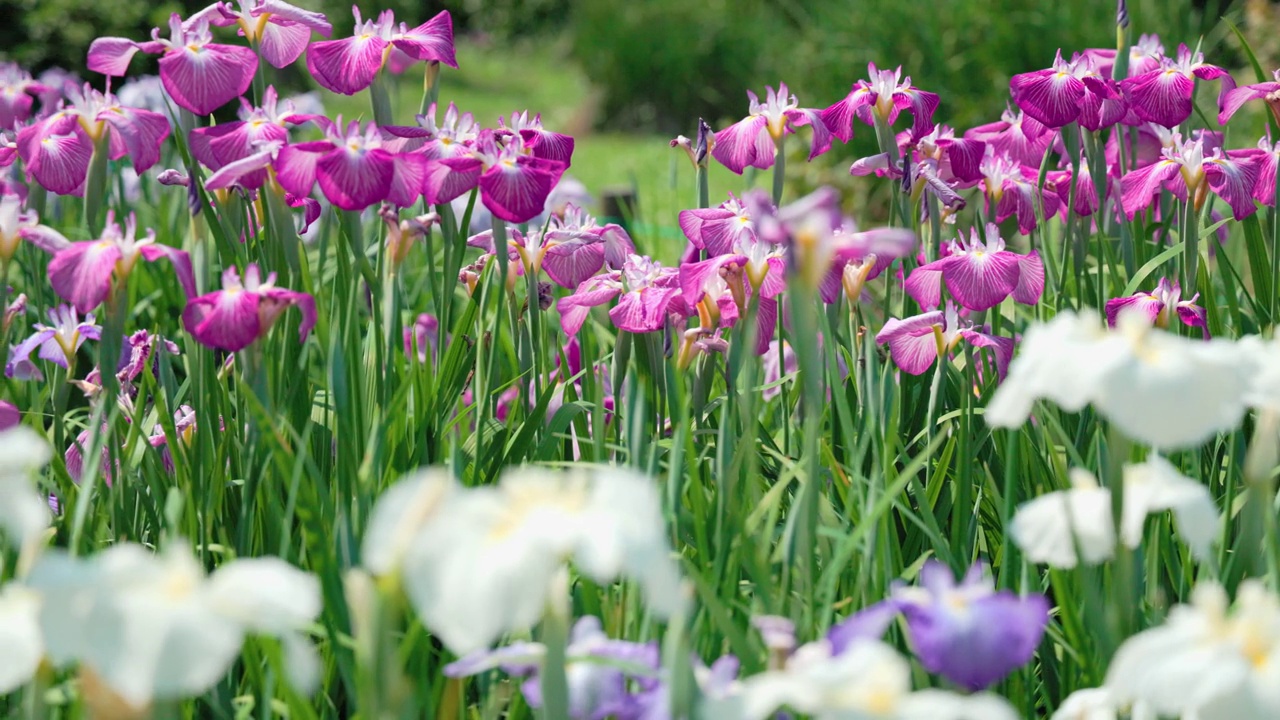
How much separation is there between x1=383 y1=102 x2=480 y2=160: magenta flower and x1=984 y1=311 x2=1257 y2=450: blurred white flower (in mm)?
902

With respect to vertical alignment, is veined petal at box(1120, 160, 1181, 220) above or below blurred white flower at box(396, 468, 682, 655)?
above

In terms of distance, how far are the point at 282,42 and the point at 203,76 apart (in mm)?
215

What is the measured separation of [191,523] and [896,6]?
17.1 ft

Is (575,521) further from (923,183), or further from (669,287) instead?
(923,183)

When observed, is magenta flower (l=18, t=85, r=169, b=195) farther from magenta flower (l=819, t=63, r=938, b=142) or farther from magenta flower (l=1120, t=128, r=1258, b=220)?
magenta flower (l=1120, t=128, r=1258, b=220)

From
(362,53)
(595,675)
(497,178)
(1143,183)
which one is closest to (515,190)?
(497,178)

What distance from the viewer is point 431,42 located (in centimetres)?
176

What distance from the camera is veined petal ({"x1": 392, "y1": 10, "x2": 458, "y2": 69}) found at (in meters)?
1.73

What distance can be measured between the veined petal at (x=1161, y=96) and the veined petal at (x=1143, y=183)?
0.06m

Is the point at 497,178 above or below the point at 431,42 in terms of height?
below

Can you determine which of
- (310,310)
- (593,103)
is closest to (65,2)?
(593,103)

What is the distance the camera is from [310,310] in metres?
1.31

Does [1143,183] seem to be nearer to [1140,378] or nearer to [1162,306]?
[1162,306]

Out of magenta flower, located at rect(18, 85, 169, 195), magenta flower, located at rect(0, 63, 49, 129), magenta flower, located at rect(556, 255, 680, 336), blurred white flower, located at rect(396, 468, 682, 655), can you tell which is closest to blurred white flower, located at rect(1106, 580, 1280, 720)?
blurred white flower, located at rect(396, 468, 682, 655)
